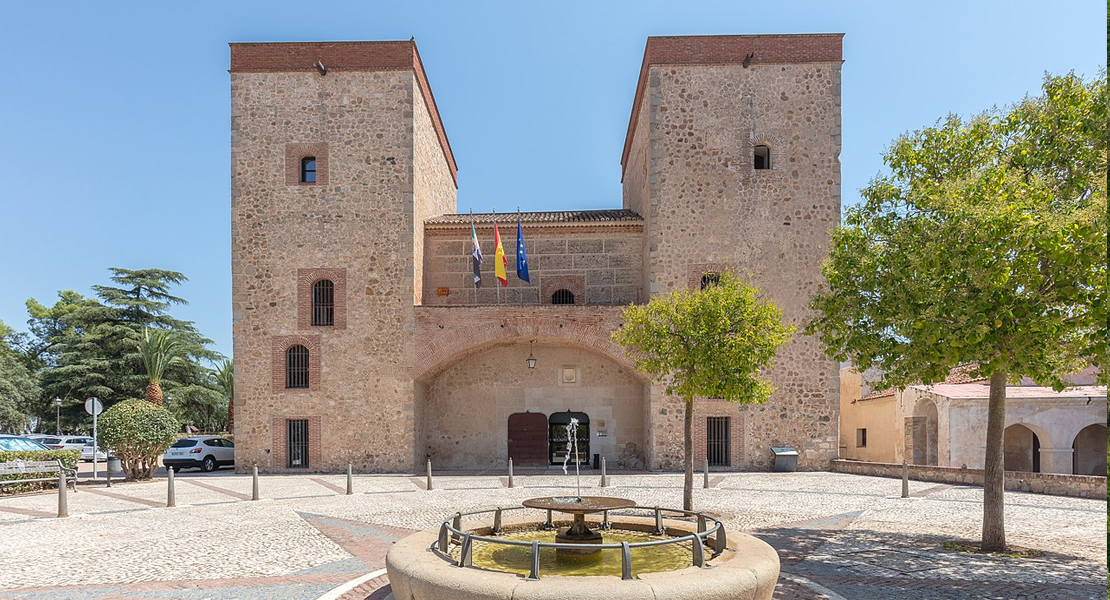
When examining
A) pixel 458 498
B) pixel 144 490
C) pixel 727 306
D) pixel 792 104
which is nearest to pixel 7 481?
pixel 144 490

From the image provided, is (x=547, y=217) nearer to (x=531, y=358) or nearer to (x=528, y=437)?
(x=531, y=358)

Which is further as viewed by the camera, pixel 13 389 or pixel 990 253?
pixel 13 389

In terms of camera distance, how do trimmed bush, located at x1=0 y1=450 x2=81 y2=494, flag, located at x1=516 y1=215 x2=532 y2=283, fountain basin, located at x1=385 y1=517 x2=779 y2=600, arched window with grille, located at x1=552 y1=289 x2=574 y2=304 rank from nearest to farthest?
fountain basin, located at x1=385 y1=517 x2=779 y2=600 → trimmed bush, located at x1=0 y1=450 x2=81 y2=494 → flag, located at x1=516 y1=215 x2=532 y2=283 → arched window with grille, located at x1=552 y1=289 x2=574 y2=304

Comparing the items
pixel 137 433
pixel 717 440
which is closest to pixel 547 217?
pixel 717 440

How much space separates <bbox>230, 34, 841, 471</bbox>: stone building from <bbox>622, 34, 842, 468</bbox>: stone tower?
6 centimetres

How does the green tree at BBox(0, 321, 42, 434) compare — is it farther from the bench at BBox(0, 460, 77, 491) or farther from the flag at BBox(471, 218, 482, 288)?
the flag at BBox(471, 218, 482, 288)

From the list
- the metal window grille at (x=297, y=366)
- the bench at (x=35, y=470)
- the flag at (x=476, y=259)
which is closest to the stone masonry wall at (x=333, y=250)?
the metal window grille at (x=297, y=366)

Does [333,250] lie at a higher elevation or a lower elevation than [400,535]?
higher

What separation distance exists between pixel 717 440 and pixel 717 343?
967 cm

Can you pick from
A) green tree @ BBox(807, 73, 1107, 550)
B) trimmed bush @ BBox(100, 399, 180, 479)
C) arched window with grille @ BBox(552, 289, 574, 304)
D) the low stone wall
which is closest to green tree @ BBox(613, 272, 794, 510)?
green tree @ BBox(807, 73, 1107, 550)

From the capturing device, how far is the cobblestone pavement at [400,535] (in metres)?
7.25

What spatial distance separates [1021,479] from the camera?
15.3 meters

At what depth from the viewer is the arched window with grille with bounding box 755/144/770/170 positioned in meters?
20.9

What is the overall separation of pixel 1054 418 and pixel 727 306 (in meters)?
15.2
